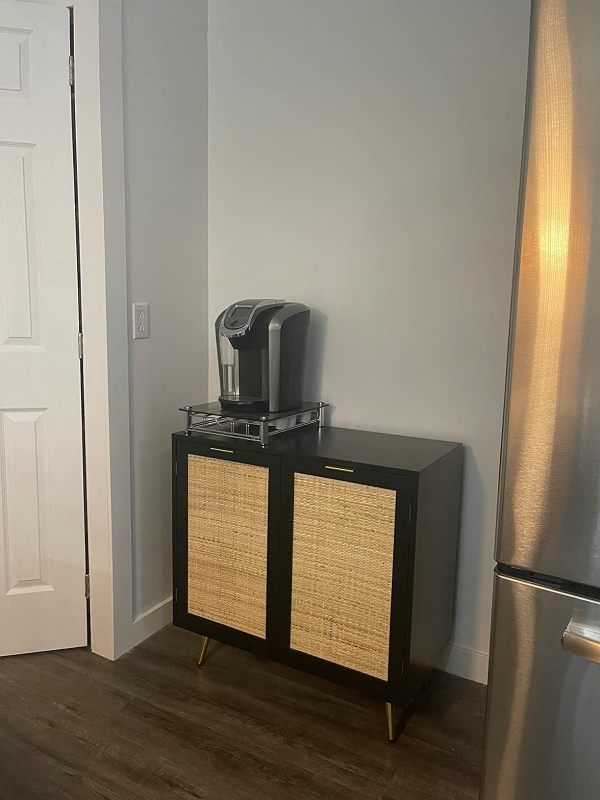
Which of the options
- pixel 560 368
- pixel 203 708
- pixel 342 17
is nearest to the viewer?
pixel 560 368

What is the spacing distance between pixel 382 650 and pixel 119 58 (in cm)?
194

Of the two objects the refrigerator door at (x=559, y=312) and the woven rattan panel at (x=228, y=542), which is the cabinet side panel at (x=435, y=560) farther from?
the refrigerator door at (x=559, y=312)

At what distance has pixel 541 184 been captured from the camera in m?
0.88

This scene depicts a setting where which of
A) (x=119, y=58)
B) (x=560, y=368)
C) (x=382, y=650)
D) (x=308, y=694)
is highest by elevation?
(x=119, y=58)

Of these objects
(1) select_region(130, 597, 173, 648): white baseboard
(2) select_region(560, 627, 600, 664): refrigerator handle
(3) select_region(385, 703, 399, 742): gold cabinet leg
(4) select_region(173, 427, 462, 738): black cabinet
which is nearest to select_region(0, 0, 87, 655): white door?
(1) select_region(130, 597, 173, 648): white baseboard

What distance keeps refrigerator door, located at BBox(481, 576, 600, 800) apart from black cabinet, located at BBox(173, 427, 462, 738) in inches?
30.0

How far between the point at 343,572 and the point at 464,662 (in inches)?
25.5

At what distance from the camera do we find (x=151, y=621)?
7.99 ft

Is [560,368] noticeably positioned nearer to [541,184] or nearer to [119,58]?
[541,184]

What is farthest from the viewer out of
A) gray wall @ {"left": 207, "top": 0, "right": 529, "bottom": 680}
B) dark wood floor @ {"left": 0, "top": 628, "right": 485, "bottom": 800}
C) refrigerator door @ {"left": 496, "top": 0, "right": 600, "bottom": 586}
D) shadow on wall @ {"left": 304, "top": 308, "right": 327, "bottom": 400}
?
shadow on wall @ {"left": 304, "top": 308, "right": 327, "bottom": 400}

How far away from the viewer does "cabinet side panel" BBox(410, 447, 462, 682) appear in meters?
1.82

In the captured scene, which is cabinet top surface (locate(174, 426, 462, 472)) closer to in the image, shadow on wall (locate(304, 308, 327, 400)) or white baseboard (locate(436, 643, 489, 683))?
shadow on wall (locate(304, 308, 327, 400))

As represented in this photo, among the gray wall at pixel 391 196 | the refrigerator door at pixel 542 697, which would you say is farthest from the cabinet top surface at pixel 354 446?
the refrigerator door at pixel 542 697

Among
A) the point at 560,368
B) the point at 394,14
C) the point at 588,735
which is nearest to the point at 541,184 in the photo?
the point at 560,368
